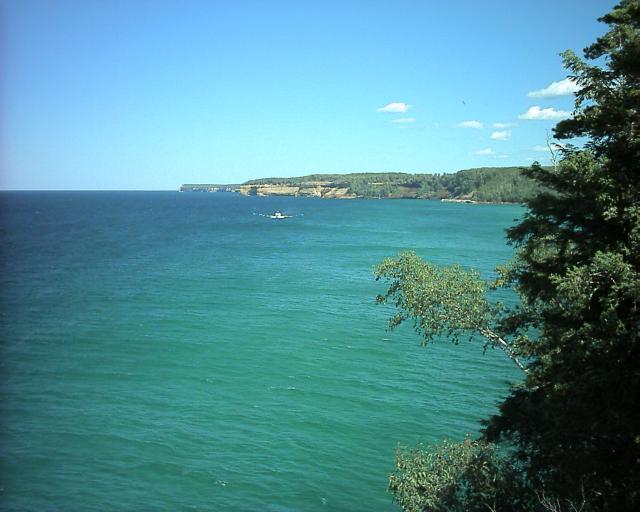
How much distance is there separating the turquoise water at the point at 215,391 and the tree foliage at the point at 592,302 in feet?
30.4

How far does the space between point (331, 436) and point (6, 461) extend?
1250cm

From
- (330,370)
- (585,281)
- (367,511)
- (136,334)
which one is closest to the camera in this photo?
(585,281)

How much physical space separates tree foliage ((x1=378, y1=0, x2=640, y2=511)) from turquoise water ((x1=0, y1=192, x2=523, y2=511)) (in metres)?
9.27

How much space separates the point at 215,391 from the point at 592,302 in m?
21.3

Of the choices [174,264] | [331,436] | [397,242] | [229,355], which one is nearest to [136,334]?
[229,355]

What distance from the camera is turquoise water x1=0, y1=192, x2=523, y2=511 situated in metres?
20.1

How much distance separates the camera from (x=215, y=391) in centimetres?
2817

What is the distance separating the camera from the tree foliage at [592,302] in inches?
365

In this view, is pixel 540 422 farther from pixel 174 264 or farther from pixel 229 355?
pixel 174 264

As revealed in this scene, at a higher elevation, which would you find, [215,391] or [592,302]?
[592,302]

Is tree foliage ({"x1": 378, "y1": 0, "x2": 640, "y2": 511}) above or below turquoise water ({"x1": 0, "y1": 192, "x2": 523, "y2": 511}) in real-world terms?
above

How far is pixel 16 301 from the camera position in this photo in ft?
145

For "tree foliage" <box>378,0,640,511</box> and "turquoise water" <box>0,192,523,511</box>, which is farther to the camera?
"turquoise water" <box>0,192,523,511</box>

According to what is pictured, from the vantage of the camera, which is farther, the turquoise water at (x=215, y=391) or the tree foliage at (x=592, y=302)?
the turquoise water at (x=215, y=391)
